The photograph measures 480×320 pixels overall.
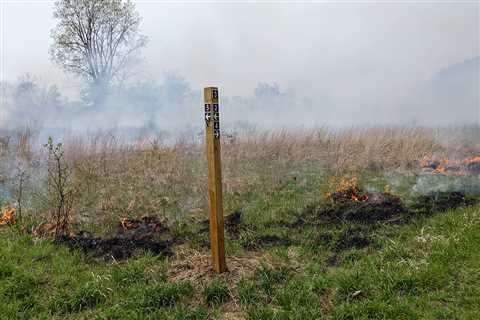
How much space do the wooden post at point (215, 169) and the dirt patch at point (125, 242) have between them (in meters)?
0.78

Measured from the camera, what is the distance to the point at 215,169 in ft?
10.1

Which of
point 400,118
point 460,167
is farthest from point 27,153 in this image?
point 400,118

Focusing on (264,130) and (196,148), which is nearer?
(196,148)

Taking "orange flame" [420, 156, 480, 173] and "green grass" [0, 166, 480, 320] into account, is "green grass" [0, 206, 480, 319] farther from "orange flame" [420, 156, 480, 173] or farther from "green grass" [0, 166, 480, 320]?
"orange flame" [420, 156, 480, 173]

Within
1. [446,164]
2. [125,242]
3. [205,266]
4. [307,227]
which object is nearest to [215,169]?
[205,266]

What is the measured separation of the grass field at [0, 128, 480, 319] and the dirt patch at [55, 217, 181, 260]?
89 millimetres

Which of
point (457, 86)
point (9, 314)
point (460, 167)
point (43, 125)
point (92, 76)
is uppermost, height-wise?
point (92, 76)

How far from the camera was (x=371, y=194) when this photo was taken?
17.5 feet

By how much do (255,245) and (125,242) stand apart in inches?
57.7

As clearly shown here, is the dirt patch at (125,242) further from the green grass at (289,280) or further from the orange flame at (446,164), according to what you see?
the orange flame at (446,164)

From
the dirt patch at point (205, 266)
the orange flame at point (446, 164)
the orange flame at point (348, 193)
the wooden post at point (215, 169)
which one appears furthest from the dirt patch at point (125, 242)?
the orange flame at point (446, 164)

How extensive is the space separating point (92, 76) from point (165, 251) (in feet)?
64.1

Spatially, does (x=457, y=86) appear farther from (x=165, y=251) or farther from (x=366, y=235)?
(x=165, y=251)

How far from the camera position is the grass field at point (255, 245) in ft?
9.00
